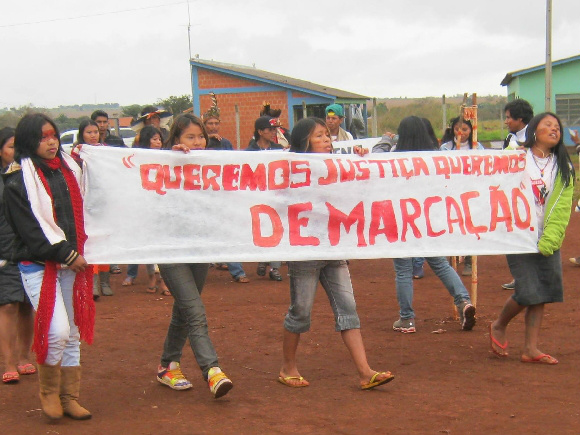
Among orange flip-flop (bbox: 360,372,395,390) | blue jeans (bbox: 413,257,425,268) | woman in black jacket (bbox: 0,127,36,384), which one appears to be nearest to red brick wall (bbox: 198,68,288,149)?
blue jeans (bbox: 413,257,425,268)

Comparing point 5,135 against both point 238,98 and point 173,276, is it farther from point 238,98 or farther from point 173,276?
point 238,98

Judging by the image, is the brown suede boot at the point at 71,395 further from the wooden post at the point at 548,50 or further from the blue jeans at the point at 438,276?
the wooden post at the point at 548,50

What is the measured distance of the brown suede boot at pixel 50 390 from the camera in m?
5.14

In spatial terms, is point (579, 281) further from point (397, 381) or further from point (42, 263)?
point (42, 263)

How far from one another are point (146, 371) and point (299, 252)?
168 cm

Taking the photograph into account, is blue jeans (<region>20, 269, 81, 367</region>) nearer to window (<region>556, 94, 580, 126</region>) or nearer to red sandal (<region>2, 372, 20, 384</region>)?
red sandal (<region>2, 372, 20, 384</region>)

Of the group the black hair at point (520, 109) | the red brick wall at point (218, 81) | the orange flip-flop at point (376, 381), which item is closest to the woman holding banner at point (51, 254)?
the orange flip-flop at point (376, 381)

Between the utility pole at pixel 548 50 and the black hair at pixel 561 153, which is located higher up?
the utility pole at pixel 548 50

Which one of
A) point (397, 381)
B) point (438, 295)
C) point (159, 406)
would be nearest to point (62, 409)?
point (159, 406)

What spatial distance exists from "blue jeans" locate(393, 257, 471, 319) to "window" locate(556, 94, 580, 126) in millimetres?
27366

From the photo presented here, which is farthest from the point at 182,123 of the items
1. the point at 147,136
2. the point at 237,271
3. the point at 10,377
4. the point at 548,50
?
the point at 548,50

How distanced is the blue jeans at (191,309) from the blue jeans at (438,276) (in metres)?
2.27

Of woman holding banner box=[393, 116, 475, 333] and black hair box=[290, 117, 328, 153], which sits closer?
black hair box=[290, 117, 328, 153]

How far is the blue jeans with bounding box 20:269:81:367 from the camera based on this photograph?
5.05m
